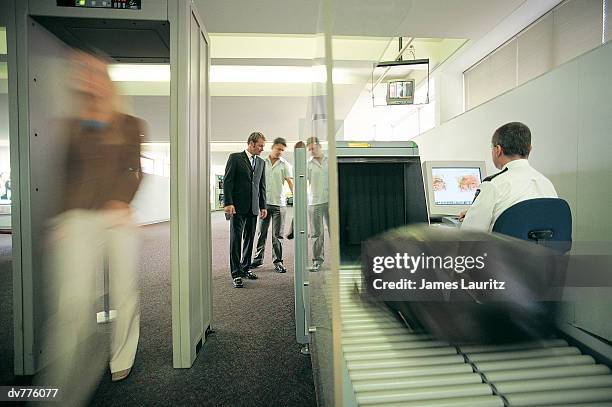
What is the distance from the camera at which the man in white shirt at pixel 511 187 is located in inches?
51.1

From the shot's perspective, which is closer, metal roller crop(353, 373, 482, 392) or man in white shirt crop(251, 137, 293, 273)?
metal roller crop(353, 373, 482, 392)

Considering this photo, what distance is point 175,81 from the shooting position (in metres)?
1.33

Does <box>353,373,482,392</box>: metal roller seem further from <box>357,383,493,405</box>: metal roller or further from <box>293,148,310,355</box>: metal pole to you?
<box>293,148,310,355</box>: metal pole

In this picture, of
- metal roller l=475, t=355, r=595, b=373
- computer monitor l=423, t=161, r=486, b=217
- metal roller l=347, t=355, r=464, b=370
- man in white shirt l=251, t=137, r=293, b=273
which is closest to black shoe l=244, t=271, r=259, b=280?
man in white shirt l=251, t=137, r=293, b=273

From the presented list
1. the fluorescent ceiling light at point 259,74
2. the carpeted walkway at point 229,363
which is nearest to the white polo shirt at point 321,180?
the carpeted walkway at point 229,363

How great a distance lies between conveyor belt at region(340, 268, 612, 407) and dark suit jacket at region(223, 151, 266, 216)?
1839 mm

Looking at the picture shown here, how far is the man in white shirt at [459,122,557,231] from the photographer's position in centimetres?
130

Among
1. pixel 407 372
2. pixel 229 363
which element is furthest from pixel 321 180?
pixel 229 363

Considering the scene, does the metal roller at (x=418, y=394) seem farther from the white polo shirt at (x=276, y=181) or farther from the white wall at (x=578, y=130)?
the white polo shirt at (x=276, y=181)

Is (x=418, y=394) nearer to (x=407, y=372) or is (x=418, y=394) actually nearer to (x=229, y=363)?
(x=407, y=372)

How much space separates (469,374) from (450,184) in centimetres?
162

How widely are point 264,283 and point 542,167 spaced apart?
2.11 m

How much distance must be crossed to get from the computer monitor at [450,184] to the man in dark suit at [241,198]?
1324mm

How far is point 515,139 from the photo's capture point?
142 centimetres
